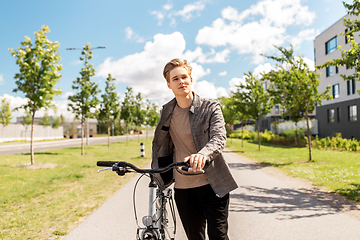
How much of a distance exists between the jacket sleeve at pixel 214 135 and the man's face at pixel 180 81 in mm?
265

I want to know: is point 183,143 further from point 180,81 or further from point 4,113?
point 4,113

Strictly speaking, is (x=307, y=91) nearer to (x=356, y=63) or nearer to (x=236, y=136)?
(x=356, y=63)

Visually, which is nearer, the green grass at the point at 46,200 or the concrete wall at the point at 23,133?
the green grass at the point at 46,200

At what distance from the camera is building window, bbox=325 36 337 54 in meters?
32.4

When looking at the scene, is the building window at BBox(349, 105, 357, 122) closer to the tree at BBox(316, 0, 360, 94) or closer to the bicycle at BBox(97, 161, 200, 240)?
the tree at BBox(316, 0, 360, 94)

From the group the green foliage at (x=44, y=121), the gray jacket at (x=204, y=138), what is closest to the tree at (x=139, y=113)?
the green foliage at (x=44, y=121)

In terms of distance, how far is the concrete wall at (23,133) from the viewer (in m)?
41.3

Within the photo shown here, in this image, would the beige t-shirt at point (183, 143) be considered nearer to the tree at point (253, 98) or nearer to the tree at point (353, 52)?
the tree at point (353, 52)

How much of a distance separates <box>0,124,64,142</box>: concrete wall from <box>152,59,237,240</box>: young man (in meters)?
43.7

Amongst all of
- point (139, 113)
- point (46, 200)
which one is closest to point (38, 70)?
point (46, 200)

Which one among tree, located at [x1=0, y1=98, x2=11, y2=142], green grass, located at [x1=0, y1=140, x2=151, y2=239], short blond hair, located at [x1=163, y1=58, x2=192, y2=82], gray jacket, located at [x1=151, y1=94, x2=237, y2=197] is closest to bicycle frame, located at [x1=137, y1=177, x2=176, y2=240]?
gray jacket, located at [x1=151, y1=94, x2=237, y2=197]

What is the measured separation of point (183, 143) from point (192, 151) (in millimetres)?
108

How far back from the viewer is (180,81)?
2410 mm

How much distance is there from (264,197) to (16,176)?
7923mm
